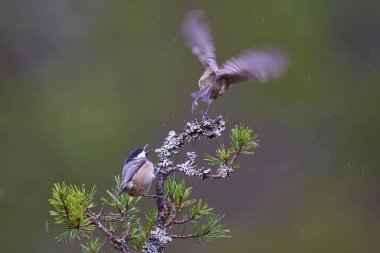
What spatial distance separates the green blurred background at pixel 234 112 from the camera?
4547 millimetres

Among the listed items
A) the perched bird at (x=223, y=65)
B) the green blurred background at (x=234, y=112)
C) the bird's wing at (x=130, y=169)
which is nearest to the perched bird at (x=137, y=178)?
the bird's wing at (x=130, y=169)

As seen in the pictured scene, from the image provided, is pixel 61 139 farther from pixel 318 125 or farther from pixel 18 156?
pixel 318 125

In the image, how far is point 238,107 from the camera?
4.53m

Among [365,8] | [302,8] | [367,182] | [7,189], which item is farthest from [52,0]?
[367,182]

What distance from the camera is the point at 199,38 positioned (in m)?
2.29

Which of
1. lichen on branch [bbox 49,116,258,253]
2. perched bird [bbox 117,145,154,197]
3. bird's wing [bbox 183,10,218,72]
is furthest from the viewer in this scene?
bird's wing [bbox 183,10,218,72]

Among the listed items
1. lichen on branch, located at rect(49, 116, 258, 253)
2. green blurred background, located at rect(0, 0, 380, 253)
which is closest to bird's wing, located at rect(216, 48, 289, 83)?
lichen on branch, located at rect(49, 116, 258, 253)

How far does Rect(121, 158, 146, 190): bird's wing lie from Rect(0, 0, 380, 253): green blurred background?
242 centimetres

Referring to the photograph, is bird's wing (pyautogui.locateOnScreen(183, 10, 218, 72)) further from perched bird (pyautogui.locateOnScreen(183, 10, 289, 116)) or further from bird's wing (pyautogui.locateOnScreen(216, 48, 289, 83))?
bird's wing (pyautogui.locateOnScreen(216, 48, 289, 83))

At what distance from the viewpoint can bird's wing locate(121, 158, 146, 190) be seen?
6.49 feet

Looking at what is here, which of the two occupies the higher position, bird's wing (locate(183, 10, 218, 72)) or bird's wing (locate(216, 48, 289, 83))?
bird's wing (locate(183, 10, 218, 72))

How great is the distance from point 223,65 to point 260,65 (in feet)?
0.40

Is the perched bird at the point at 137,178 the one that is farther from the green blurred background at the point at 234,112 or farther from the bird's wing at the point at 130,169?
the green blurred background at the point at 234,112

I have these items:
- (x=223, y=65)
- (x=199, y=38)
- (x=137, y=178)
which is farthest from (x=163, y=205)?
(x=199, y=38)
